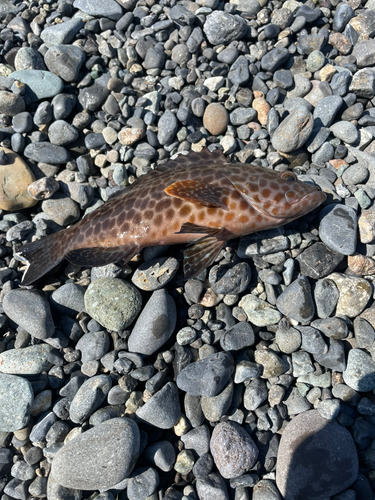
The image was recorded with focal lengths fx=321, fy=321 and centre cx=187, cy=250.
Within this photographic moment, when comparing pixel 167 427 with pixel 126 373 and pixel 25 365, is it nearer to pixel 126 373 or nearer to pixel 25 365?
pixel 126 373

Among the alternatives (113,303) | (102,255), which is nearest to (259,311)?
(113,303)

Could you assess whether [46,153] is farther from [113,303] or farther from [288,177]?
[288,177]

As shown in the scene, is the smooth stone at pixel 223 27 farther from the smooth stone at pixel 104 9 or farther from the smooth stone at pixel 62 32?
the smooth stone at pixel 62 32

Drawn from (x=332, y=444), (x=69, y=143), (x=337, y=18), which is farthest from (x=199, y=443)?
(x=337, y=18)

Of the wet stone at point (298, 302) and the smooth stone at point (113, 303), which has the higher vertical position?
the smooth stone at point (113, 303)

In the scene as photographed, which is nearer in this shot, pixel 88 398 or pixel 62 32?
pixel 88 398

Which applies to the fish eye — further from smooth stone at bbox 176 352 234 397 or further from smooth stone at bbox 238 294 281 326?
smooth stone at bbox 176 352 234 397

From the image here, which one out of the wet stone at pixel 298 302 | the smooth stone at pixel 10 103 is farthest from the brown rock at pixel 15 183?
the wet stone at pixel 298 302
